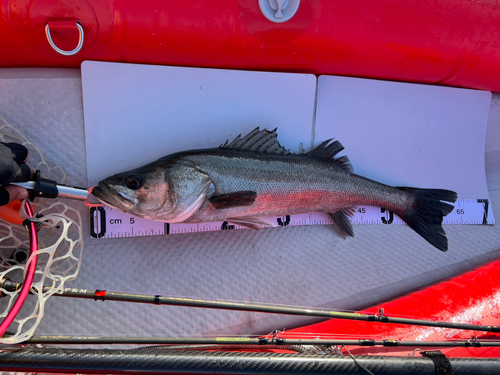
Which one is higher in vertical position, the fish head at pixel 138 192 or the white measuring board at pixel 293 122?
the white measuring board at pixel 293 122

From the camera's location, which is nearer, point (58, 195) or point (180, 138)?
point (58, 195)

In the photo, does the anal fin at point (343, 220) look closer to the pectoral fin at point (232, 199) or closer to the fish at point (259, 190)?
the fish at point (259, 190)

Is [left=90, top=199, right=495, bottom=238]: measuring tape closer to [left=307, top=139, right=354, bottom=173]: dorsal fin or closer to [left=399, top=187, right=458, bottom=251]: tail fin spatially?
[left=399, top=187, right=458, bottom=251]: tail fin

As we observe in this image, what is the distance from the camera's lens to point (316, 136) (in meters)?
2.74

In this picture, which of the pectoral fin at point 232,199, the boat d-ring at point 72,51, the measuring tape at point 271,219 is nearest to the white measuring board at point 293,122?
the measuring tape at point 271,219

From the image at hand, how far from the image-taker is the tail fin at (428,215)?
2641mm

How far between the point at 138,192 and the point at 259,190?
78 cm

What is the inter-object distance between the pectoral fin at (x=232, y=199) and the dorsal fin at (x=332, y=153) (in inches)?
26.2

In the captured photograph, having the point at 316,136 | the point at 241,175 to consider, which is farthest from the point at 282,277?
the point at 316,136

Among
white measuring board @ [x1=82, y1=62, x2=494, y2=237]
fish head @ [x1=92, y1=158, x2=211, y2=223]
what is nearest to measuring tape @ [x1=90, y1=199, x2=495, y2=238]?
white measuring board @ [x1=82, y1=62, x2=494, y2=237]

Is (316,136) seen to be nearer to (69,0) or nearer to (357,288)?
(357,288)

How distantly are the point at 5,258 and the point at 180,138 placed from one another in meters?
1.43

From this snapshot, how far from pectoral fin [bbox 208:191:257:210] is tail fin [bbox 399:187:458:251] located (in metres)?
1.31

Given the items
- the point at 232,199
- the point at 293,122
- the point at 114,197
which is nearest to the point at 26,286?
the point at 114,197
